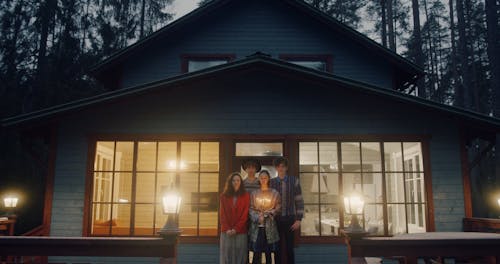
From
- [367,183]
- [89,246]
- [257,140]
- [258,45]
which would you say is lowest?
[89,246]

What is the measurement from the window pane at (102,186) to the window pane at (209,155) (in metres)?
1.70

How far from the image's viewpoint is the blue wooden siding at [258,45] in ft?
31.2

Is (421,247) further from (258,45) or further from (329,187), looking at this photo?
(258,45)

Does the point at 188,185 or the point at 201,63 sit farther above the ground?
the point at 201,63

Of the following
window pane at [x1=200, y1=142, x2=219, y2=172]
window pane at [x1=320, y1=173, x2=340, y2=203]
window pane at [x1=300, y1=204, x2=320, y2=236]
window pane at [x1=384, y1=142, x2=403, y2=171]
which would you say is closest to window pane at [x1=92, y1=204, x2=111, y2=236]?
window pane at [x1=200, y1=142, x2=219, y2=172]

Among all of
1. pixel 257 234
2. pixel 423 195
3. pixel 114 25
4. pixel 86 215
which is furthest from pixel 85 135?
Result: pixel 114 25

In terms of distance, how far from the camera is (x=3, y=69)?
16109 mm

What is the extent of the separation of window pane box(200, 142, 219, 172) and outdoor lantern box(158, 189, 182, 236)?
290 centimetres

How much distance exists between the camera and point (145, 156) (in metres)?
7.72

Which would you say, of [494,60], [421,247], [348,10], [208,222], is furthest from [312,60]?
[348,10]

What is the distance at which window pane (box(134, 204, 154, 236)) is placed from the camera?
23.6 ft

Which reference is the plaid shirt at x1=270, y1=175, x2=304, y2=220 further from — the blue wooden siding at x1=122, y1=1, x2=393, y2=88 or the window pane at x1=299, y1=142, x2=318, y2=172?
the blue wooden siding at x1=122, y1=1, x2=393, y2=88

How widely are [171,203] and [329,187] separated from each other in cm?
370

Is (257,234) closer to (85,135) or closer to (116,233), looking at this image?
(116,233)
